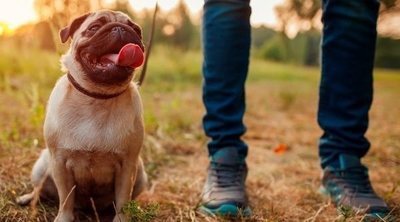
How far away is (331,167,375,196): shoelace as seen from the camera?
202 cm

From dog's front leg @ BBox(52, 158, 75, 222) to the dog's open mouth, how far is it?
36 centimetres

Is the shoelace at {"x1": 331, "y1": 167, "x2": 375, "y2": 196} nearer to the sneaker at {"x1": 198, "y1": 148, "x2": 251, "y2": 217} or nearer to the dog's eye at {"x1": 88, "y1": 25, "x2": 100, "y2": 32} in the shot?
the sneaker at {"x1": 198, "y1": 148, "x2": 251, "y2": 217}

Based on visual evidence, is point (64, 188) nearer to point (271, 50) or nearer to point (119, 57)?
point (119, 57)

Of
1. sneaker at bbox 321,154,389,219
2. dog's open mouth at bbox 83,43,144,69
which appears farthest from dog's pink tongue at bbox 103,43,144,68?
sneaker at bbox 321,154,389,219

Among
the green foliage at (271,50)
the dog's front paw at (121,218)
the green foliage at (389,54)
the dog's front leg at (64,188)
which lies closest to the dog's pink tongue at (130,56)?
the dog's front leg at (64,188)

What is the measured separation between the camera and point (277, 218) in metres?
1.79

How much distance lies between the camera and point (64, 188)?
1688 mm

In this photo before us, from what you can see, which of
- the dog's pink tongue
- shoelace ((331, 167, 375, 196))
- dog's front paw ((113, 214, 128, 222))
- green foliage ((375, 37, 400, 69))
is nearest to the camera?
the dog's pink tongue

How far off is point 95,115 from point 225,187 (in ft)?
2.16

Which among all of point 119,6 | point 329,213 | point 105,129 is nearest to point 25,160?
point 105,129

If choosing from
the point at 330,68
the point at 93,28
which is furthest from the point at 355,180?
the point at 93,28

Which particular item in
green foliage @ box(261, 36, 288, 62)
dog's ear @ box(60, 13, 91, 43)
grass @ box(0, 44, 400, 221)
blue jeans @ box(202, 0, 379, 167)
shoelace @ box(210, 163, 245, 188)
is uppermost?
dog's ear @ box(60, 13, 91, 43)

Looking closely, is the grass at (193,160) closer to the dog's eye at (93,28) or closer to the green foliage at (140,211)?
the green foliage at (140,211)

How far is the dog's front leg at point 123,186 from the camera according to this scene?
66.6 inches
